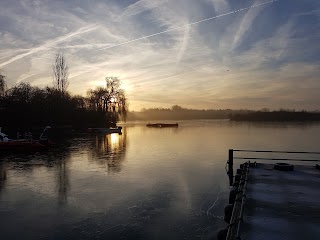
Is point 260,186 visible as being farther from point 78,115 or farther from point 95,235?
point 78,115

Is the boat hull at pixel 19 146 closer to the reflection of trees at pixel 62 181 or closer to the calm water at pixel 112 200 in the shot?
the calm water at pixel 112 200

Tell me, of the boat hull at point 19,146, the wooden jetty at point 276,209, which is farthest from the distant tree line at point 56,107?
the wooden jetty at point 276,209

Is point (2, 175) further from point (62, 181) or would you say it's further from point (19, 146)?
point (19, 146)

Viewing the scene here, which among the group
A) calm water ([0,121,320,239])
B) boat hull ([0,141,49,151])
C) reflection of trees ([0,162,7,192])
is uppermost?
boat hull ([0,141,49,151])

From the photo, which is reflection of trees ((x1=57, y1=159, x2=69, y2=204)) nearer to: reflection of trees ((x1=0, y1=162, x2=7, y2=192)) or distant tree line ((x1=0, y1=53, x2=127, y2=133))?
reflection of trees ((x1=0, y1=162, x2=7, y2=192))

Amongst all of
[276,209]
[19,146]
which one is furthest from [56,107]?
[276,209]

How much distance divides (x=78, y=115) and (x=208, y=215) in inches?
3666

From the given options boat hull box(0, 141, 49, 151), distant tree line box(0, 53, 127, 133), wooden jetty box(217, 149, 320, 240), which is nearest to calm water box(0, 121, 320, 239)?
wooden jetty box(217, 149, 320, 240)

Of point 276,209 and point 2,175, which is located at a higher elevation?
point 276,209

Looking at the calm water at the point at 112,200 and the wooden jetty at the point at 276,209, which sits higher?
the wooden jetty at the point at 276,209

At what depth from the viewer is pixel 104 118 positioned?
106875 millimetres

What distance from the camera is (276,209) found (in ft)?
36.3

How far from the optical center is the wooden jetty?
29.3 ft

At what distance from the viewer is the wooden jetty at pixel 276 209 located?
8.95m
